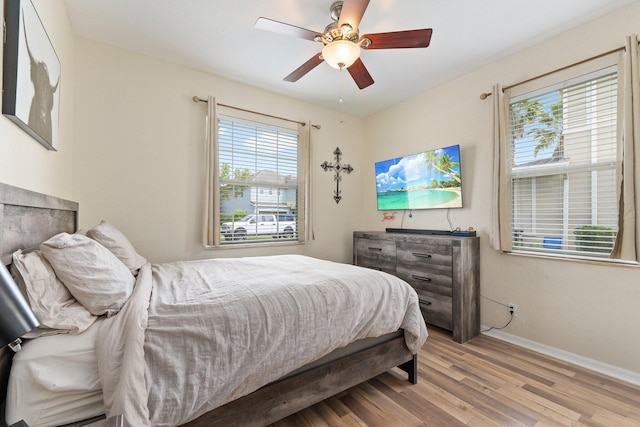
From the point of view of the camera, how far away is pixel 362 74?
2340 millimetres

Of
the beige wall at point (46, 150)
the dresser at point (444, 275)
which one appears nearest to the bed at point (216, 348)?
the beige wall at point (46, 150)

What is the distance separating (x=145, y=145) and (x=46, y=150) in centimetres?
102

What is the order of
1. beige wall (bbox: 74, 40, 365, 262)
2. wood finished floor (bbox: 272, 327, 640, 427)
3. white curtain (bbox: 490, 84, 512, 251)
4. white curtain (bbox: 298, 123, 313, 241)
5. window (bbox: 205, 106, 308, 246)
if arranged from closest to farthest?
wood finished floor (bbox: 272, 327, 640, 427)
beige wall (bbox: 74, 40, 365, 262)
white curtain (bbox: 490, 84, 512, 251)
window (bbox: 205, 106, 308, 246)
white curtain (bbox: 298, 123, 313, 241)

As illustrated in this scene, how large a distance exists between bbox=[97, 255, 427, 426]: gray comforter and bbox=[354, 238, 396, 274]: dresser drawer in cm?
132

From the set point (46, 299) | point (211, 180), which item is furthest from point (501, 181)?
point (46, 299)

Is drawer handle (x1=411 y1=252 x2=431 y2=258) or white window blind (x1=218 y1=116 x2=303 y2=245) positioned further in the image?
white window blind (x1=218 y1=116 x2=303 y2=245)

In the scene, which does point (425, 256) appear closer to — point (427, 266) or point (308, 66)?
point (427, 266)

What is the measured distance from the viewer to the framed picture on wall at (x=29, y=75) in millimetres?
1171

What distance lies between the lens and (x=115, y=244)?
1.84 m

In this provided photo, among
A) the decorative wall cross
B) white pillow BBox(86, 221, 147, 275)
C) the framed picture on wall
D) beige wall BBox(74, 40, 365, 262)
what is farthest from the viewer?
the decorative wall cross

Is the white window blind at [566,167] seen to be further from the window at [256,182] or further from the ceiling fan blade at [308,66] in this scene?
the window at [256,182]

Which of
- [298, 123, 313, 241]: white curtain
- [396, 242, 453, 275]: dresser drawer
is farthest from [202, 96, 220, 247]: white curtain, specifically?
[396, 242, 453, 275]: dresser drawer

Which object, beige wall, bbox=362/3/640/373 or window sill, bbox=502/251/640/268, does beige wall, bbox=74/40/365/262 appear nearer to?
beige wall, bbox=362/3/640/373

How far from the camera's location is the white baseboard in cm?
197
